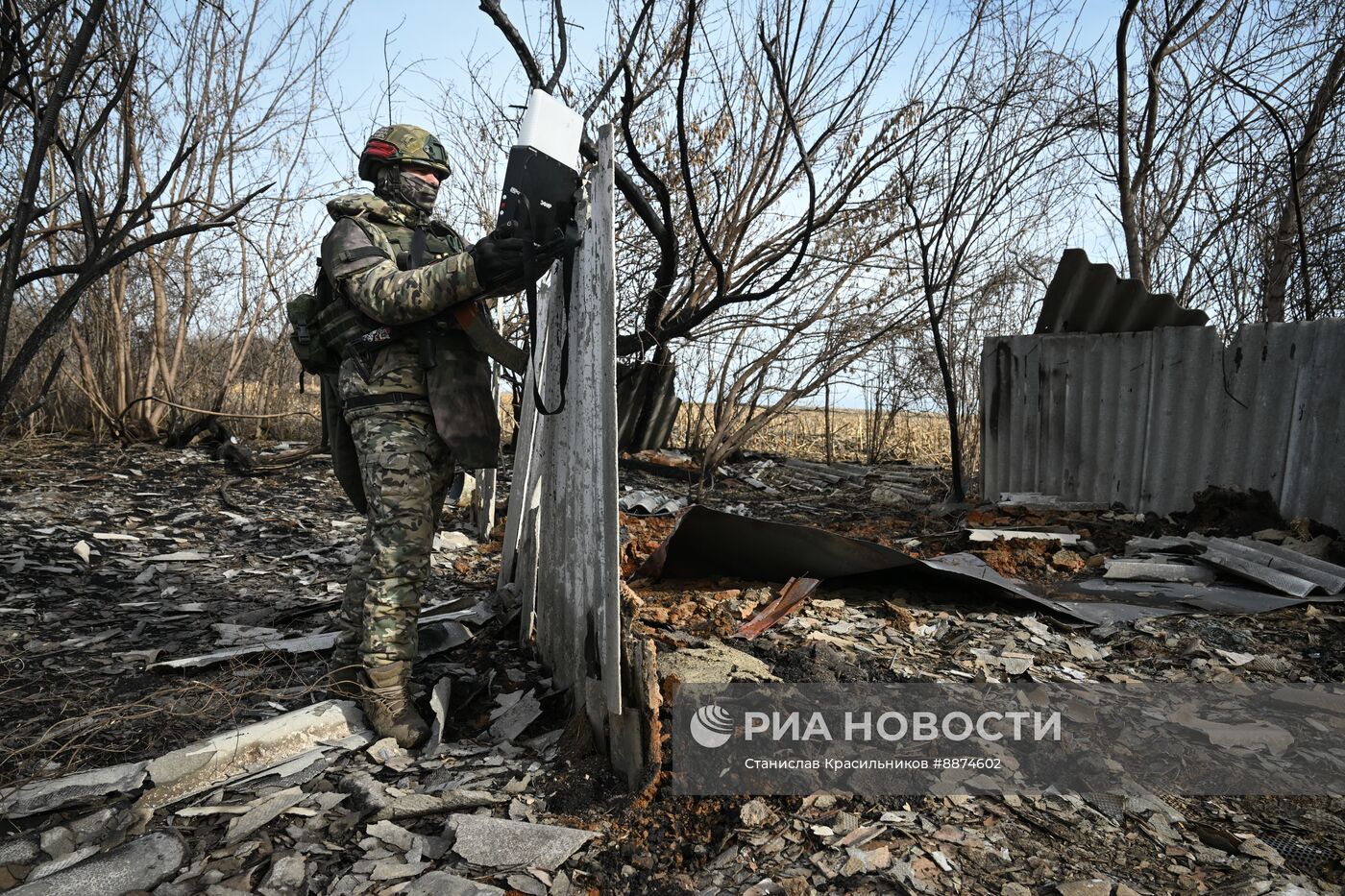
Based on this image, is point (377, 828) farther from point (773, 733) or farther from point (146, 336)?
point (146, 336)

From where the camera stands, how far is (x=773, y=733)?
2369 millimetres

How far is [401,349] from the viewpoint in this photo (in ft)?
8.77

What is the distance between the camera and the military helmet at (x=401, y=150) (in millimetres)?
2762

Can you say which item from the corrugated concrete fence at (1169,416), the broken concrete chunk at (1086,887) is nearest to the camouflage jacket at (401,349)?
the broken concrete chunk at (1086,887)

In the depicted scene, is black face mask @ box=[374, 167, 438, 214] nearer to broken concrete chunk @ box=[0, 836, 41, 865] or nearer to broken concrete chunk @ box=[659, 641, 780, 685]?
broken concrete chunk @ box=[659, 641, 780, 685]

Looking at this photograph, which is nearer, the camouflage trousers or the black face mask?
the camouflage trousers

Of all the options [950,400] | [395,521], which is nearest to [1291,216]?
[950,400]

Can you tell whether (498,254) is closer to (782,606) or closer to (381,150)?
(381,150)

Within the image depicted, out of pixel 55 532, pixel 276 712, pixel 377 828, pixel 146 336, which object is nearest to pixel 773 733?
pixel 377 828

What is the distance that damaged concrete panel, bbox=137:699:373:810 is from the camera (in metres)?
2.24

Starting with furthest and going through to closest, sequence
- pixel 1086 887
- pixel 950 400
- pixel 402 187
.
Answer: pixel 950 400 → pixel 402 187 → pixel 1086 887

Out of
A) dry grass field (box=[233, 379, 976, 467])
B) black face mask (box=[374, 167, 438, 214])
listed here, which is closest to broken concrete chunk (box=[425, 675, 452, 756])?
black face mask (box=[374, 167, 438, 214])

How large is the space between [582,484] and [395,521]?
2.14 ft
